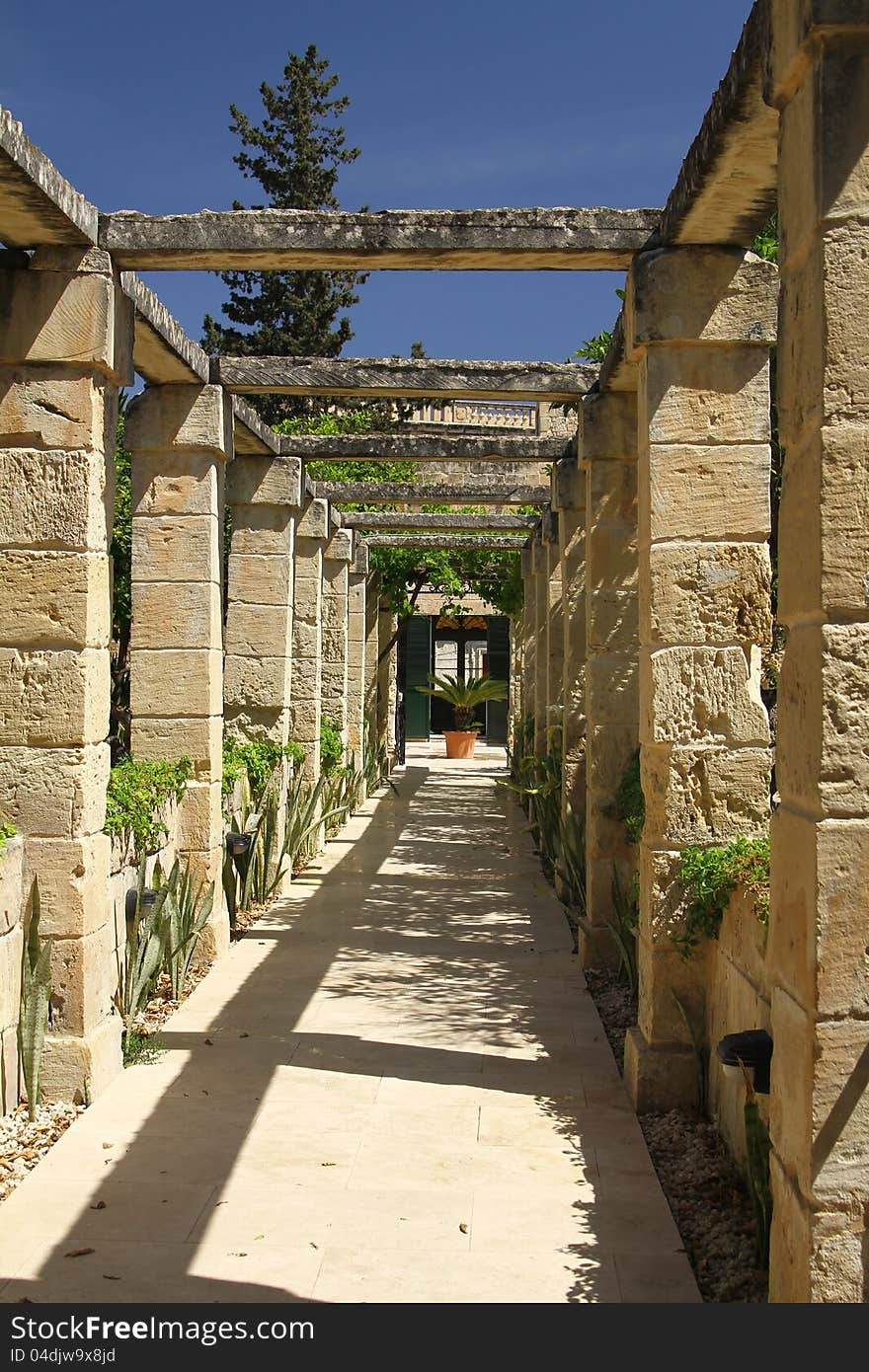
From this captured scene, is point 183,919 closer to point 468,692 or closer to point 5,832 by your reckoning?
point 5,832

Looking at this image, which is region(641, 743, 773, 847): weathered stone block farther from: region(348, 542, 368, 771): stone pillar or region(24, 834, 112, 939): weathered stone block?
region(348, 542, 368, 771): stone pillar

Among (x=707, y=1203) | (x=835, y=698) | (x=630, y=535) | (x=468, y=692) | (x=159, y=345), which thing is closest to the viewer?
(x=835, y=698)

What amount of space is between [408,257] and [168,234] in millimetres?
934

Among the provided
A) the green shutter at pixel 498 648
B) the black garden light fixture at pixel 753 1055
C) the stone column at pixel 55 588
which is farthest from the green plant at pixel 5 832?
the green shutter at pixel 498 648

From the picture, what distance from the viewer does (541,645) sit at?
38.0ft

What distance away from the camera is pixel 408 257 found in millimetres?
4996

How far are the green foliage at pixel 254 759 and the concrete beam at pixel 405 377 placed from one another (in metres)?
2.43

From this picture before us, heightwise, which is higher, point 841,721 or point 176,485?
point 176,485

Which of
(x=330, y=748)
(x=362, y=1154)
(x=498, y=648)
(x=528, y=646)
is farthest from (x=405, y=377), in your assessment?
(x=498, y=648)

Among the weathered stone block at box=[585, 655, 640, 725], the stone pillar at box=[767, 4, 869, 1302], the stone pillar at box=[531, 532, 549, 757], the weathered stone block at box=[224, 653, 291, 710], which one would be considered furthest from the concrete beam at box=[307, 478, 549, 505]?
the stone pillar at box=[767, 4, 869, 1302]

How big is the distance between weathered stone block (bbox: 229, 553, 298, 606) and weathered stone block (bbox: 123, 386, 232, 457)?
1955 millimetres

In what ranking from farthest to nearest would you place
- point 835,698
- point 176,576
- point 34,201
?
point 176,576
point 34,201
point 835,698

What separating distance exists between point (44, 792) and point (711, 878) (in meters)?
2.47

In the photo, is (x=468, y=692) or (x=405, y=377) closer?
(x=405, y=377)
